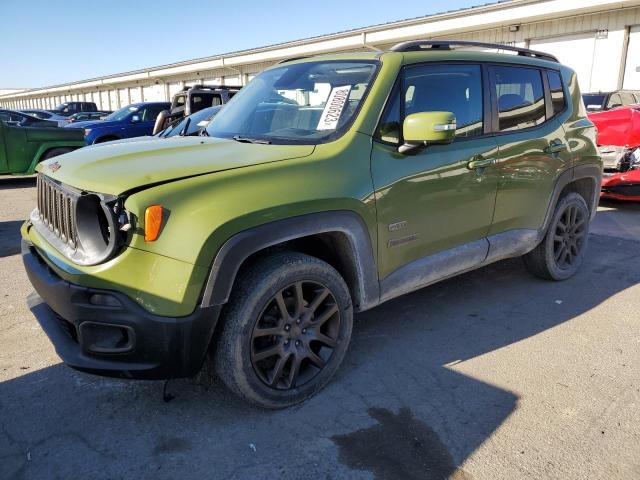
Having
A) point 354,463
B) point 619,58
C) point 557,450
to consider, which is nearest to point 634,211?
point 557,450

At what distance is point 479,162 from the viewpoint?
3457 millimetres

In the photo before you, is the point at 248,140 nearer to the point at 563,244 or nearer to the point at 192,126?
the point at 192,126

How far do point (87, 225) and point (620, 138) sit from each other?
772 cm

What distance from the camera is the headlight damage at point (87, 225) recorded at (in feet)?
7.47

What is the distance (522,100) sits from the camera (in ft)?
13.1

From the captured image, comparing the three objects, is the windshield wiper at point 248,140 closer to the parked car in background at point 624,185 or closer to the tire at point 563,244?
the tire at point 563,244

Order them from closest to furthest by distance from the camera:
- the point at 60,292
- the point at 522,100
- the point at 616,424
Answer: the point at 60,292 < the point at 616,424 < the point at 522,100

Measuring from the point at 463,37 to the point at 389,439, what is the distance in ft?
56.6

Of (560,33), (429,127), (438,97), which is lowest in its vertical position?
(429,127)

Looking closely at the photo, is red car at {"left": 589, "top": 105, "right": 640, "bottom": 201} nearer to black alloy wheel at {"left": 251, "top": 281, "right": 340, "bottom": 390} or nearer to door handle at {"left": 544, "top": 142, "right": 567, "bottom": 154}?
door handle at {"left": 544, "top": 142, "right": 567, "bottom": 154}

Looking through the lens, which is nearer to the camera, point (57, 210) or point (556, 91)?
point (57, 210)

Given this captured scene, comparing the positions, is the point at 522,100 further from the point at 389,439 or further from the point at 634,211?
the point at 634,211

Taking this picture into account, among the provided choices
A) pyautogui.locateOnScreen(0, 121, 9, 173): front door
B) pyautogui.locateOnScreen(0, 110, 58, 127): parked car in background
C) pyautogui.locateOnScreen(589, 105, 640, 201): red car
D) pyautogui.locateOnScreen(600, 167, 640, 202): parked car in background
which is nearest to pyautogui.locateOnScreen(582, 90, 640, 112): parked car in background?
pyautogui.locateOnScreen(589, 105, 640, 201): red car

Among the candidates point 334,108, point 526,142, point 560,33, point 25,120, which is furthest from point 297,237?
point 560,33
